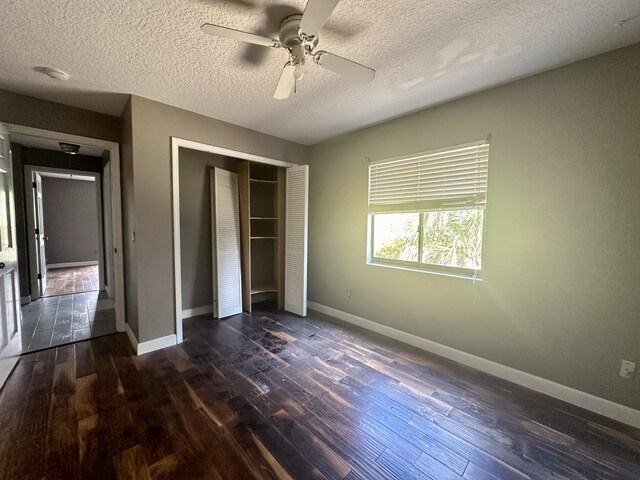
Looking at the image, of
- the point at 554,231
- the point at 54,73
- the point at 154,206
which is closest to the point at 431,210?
the point at 554,231

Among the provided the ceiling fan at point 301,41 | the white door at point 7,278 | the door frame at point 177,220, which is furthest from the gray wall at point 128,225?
the ceiling fan at point 301,41

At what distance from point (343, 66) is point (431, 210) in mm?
1688

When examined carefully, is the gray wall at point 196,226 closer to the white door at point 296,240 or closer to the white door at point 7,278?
the white door at point 296,240

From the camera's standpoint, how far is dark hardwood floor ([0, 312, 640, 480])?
55.7 inches

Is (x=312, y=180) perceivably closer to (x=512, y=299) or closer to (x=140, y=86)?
(x=140, y=86)

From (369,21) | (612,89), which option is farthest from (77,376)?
(612,89)

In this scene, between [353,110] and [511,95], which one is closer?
[511,95]

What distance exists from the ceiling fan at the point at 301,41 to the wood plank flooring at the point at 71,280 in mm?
5598

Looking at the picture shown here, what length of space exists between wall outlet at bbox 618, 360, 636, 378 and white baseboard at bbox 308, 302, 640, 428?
0.22 meters

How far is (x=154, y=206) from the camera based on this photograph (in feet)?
→ 8.57

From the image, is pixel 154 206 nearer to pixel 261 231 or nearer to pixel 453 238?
pixel 261 231

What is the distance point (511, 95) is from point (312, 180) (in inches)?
101

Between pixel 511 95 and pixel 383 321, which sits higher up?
pixel 511 95

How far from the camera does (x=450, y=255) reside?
2.68 meters
